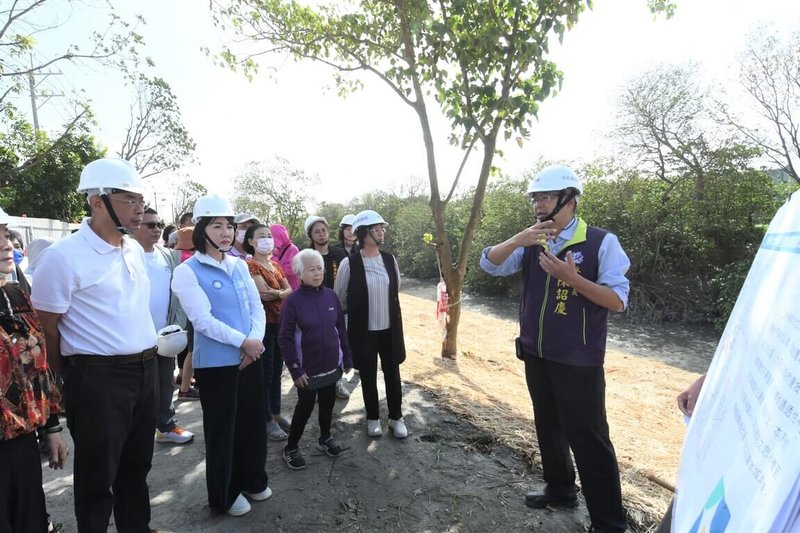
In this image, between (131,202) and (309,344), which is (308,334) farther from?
(131,202)

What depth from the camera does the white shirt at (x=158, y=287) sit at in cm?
352

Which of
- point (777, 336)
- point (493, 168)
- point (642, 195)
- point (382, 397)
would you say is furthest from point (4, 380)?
point (642, 195)

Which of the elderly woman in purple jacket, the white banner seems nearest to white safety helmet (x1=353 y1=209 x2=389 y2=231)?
the elderly woman in purple jacket

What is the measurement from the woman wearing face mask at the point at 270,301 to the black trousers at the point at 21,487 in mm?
Result: 2062

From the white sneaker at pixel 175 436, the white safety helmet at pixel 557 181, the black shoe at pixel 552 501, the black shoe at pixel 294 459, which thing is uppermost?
the white safety helmet at pixel 557 181

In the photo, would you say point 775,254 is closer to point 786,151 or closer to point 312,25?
point 312,25

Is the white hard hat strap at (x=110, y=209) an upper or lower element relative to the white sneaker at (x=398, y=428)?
upper

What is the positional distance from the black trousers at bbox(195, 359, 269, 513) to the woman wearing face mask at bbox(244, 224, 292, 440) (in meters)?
1.06

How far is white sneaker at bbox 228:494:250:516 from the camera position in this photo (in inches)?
112

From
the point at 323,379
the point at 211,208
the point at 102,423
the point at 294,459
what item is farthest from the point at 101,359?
the point at 294,459

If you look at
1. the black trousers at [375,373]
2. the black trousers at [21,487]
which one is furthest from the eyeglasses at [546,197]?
the black trousers at [21,487]

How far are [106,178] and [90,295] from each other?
60cm

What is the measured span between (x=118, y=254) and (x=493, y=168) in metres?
5.23

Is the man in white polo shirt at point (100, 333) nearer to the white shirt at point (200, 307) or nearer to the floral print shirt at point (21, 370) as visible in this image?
the floral print shirt at point (21, 370)
